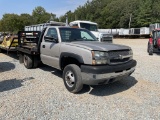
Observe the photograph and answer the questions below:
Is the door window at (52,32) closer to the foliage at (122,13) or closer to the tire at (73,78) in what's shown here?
the tire at (73,78)

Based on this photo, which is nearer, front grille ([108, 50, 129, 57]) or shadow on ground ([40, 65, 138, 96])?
front grille ([108, 50, 129, 57])

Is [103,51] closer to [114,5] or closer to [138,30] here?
[138,30]

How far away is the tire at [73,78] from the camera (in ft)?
16.3

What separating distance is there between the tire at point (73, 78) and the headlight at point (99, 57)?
1.90 feet

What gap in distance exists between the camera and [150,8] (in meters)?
63.7

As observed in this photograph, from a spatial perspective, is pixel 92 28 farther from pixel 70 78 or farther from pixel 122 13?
pixel 122 13

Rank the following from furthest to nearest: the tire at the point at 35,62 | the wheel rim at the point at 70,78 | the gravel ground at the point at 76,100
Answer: the tire at the point at 35,62 < the wheel rim at the point at 70,78 < the gravel ground at the point at 76,100

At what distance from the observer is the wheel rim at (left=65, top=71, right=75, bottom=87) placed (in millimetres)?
5247

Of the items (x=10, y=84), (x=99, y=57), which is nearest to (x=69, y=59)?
(x=99, y=57)

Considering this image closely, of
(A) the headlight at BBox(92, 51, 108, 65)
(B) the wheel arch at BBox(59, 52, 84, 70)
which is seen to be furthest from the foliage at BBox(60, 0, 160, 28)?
(A) the headlight at BBox(92, 51, 108, 65)

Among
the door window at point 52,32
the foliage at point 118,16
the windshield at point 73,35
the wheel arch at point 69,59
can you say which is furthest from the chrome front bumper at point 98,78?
the foliage at point 118,16

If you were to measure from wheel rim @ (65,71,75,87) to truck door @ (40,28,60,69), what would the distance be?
79 centimetres

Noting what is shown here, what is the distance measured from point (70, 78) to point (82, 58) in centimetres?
79

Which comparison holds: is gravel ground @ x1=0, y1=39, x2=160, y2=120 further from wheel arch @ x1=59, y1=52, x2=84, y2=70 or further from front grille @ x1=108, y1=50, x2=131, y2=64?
front grille @ x1=108, y1=50, x2=131, y2=64
